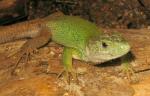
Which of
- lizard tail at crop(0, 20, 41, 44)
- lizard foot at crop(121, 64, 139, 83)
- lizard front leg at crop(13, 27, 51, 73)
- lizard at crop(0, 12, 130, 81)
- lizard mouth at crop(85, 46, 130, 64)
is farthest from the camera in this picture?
lizard tail at crop(0, 20, 41, 44)

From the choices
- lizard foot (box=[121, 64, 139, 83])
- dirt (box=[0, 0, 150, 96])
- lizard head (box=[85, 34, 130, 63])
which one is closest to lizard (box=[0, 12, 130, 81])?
lizard head (box=[85, 34, 130, 63])

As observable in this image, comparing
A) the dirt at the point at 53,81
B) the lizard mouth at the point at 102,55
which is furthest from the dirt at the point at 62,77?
the lizard mouth at the point at 102,55

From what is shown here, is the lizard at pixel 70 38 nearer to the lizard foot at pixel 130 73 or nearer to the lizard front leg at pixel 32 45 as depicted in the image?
the lizard front leg at pixel 32 45

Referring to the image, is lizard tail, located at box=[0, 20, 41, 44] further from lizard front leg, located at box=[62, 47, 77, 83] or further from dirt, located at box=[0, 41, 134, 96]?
lizard front leg, located at box=[62, 47, 77, 83]

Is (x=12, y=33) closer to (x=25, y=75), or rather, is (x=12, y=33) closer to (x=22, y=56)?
(x=22, y=56)

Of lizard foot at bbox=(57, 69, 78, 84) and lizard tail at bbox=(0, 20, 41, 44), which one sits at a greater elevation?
lizard tail at bbox=(0, 20, 41, 44)

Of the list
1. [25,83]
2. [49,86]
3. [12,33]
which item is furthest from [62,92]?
[12,33]

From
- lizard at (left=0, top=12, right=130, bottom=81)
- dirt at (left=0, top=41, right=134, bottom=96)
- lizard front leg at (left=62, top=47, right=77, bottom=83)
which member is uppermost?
lizard at (left=0, top=12, right=130, bottom=81)

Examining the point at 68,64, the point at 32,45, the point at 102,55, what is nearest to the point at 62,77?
the point at 68,64

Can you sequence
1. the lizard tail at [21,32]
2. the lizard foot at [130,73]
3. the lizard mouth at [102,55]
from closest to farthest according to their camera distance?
the lizard mouth at [102,55]
the lizard foot at [130,73]
the lizard tail at [21,32]
